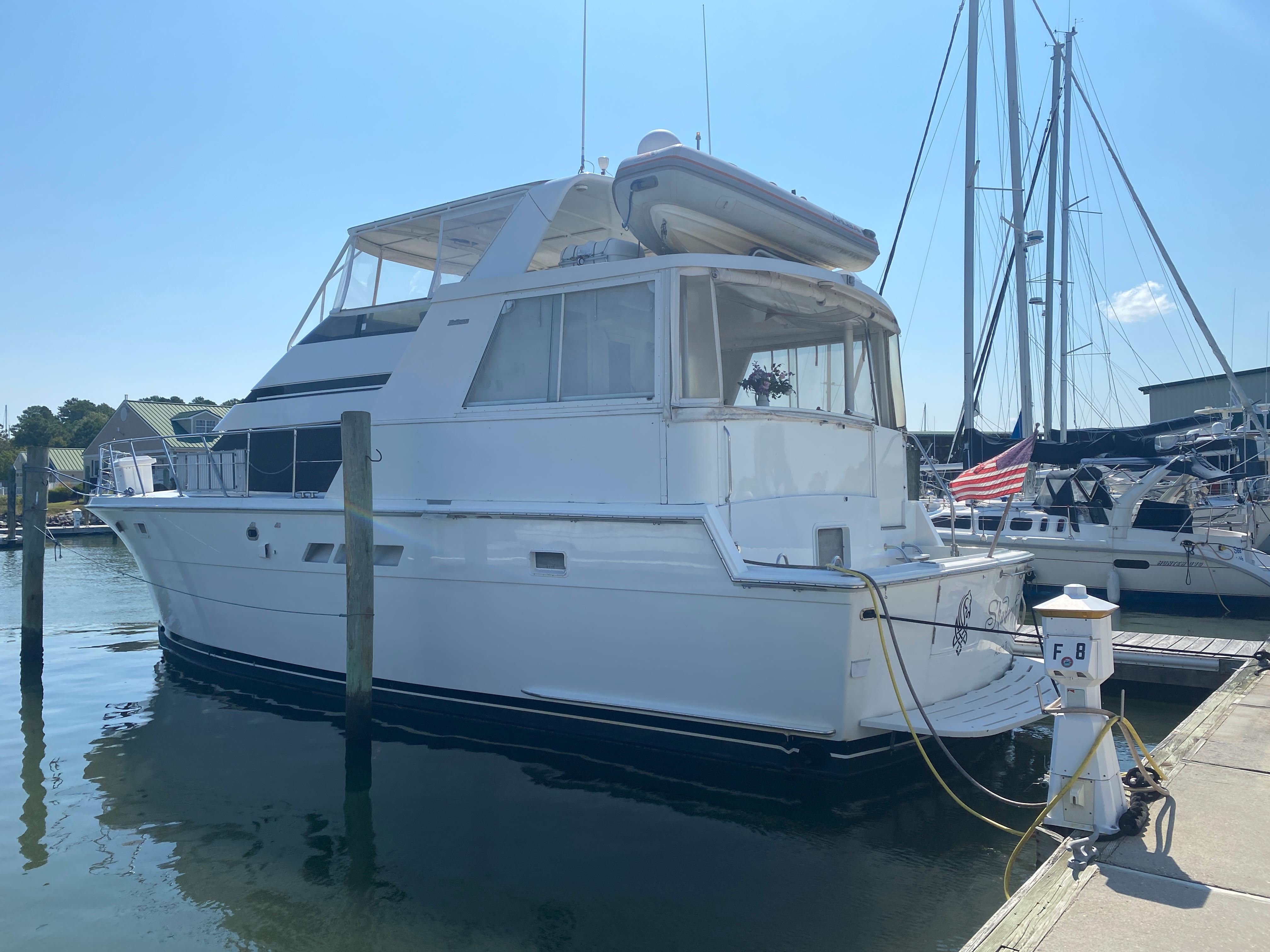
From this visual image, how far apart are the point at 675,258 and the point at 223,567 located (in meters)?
5.11

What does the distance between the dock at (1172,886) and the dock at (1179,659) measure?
11.7 ft

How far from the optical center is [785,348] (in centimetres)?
630

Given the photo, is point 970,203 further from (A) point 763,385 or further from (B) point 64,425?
(B) point 64,425

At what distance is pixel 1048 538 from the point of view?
49.4 ft

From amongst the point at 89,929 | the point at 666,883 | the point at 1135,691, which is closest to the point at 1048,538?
the point at 1135,691

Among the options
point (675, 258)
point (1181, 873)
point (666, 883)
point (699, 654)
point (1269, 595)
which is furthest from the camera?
point (1269, 595)

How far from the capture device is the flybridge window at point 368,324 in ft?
23.1

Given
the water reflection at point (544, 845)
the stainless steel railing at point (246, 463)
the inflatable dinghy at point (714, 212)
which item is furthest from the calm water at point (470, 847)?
the inflatable dinghy at point (714, 212)

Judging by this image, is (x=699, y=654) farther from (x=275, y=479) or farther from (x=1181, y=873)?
(x=275, y=479)

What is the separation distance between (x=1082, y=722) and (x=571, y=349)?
3.78 metres

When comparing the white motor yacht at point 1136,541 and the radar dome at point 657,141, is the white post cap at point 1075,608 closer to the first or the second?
the radar dome at point 657,141

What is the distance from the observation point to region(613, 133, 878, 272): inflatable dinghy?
5.43m

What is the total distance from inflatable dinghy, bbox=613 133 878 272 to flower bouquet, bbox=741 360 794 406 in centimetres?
89

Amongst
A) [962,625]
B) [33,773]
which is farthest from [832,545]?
[33,773]
